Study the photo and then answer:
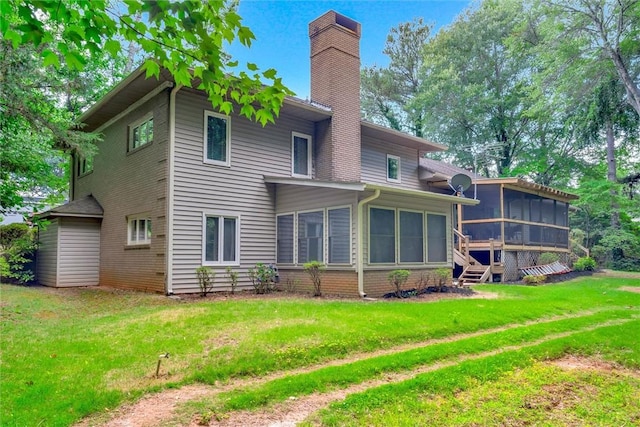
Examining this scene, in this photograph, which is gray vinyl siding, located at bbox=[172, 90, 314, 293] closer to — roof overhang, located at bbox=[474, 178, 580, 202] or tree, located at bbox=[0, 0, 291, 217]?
tree, located at bbox=[0, 0, 291, 217]

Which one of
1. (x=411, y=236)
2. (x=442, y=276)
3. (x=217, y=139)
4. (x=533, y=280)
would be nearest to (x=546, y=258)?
(x=533, y=280)

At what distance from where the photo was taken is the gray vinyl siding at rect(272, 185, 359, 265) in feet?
34.1

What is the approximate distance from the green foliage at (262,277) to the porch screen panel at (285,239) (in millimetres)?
584

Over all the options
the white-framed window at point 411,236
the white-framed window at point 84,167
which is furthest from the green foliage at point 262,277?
the white-framed window at point 84,167

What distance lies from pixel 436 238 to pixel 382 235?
92.7 inches

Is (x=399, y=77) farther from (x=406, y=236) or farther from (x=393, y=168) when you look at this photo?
(x=406, y=236)

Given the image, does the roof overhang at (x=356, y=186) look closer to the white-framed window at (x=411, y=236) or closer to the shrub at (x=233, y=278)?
the white-framed window at (x=411, y=236)

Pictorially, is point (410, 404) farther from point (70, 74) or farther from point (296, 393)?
point (70, 74)

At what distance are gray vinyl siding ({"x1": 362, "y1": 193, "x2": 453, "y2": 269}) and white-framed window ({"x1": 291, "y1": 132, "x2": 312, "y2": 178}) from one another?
3.40 m

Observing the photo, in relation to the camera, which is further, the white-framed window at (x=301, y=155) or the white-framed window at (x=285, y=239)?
the white-framed window at (x=301, y=155)

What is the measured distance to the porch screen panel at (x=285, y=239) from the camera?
1210 cm

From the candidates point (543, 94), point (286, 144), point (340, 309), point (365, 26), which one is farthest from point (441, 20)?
point (340, 309)

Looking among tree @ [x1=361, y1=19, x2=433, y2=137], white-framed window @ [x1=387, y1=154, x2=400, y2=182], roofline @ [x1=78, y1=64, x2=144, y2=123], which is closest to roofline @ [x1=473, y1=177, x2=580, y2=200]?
white-framed window @ [x1=387, y1=154, x2=400, y2=182]

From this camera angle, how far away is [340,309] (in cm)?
801
